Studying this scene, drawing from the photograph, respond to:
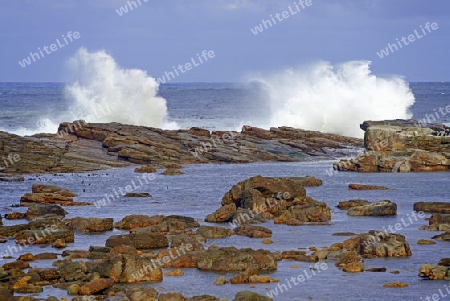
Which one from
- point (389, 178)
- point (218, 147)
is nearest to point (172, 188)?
point (389, 178)

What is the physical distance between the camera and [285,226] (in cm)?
3916

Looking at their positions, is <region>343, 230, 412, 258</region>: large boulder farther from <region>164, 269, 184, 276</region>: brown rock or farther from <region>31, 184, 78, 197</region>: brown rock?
<region>31, 184, 78, 197</region>: brown rock

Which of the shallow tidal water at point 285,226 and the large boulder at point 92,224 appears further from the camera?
the large boulder at point 92,224

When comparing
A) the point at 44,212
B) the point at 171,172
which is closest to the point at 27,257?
the point at 44,212

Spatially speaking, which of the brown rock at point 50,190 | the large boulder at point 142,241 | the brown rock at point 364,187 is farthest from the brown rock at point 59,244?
the brown rock at point 364,187

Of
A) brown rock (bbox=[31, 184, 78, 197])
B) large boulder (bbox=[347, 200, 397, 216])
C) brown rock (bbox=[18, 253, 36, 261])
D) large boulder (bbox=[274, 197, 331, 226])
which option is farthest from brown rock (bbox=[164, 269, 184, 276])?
brown rock (bbox=[31, 184, 78, 197])

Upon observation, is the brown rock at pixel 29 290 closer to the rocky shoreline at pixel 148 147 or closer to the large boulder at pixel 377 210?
the large boulder at pixel 377 210

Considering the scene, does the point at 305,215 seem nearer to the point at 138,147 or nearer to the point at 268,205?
the point at 268,205

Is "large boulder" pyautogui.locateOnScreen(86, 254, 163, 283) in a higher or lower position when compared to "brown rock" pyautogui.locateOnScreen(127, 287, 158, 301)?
higher

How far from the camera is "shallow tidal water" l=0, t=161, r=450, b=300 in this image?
25875 millimetres

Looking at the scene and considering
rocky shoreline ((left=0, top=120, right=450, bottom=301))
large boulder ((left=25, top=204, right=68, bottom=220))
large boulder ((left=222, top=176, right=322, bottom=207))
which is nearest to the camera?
rocky shoreline ((left=0, top=120, right=450, bottom=301))

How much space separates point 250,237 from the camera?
118 feet

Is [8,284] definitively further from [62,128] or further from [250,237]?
[62,128]

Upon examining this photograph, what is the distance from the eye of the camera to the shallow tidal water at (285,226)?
25.9 meters
